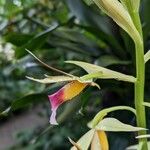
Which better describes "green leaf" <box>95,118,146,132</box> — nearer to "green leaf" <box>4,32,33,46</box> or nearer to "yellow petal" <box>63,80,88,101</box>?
"yellow petal" <box>63,80,88,101</box>

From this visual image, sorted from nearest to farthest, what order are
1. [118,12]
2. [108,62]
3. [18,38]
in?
[118,12] < [108,62] < [18,38]

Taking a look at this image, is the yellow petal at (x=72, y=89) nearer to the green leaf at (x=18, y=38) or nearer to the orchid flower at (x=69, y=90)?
the orchid flower at (x=69, y=90)

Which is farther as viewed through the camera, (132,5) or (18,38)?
(18,38)

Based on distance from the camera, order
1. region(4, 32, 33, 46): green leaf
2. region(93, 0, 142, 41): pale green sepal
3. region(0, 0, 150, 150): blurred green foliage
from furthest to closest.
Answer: region(4, 32, 33, 46): green leaf
region(0, 0, 150, 150): blurred green foliage
region(93, 0, 142, 41): pale green sepal

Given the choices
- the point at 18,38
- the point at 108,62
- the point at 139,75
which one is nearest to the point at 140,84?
the point at 139,75

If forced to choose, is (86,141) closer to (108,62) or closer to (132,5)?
(132,5)

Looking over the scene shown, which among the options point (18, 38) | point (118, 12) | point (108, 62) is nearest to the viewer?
point (118, 12)

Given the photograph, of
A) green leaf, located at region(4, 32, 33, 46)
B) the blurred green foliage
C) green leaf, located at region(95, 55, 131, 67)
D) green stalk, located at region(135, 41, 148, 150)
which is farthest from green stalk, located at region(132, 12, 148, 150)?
green leaf, located at region(4, 32, 33, 46)

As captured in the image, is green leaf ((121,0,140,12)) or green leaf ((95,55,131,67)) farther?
green leaf ((95,55,131,67))

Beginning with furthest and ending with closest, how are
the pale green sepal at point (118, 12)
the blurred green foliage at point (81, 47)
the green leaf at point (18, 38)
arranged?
the green leaf at point (18, 38), the blurred green foliage at point (81, 47), the pale green sepal at point (118, 12)

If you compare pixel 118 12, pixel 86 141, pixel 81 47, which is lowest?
pixel 81 47

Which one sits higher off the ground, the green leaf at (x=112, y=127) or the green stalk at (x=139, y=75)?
the green stalk at (x=139, y=75)

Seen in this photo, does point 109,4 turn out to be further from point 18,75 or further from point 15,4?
point 18,75

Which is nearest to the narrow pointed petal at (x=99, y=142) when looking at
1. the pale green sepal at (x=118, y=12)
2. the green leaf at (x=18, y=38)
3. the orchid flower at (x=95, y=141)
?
the orchid flower at (x=95, y=141)
